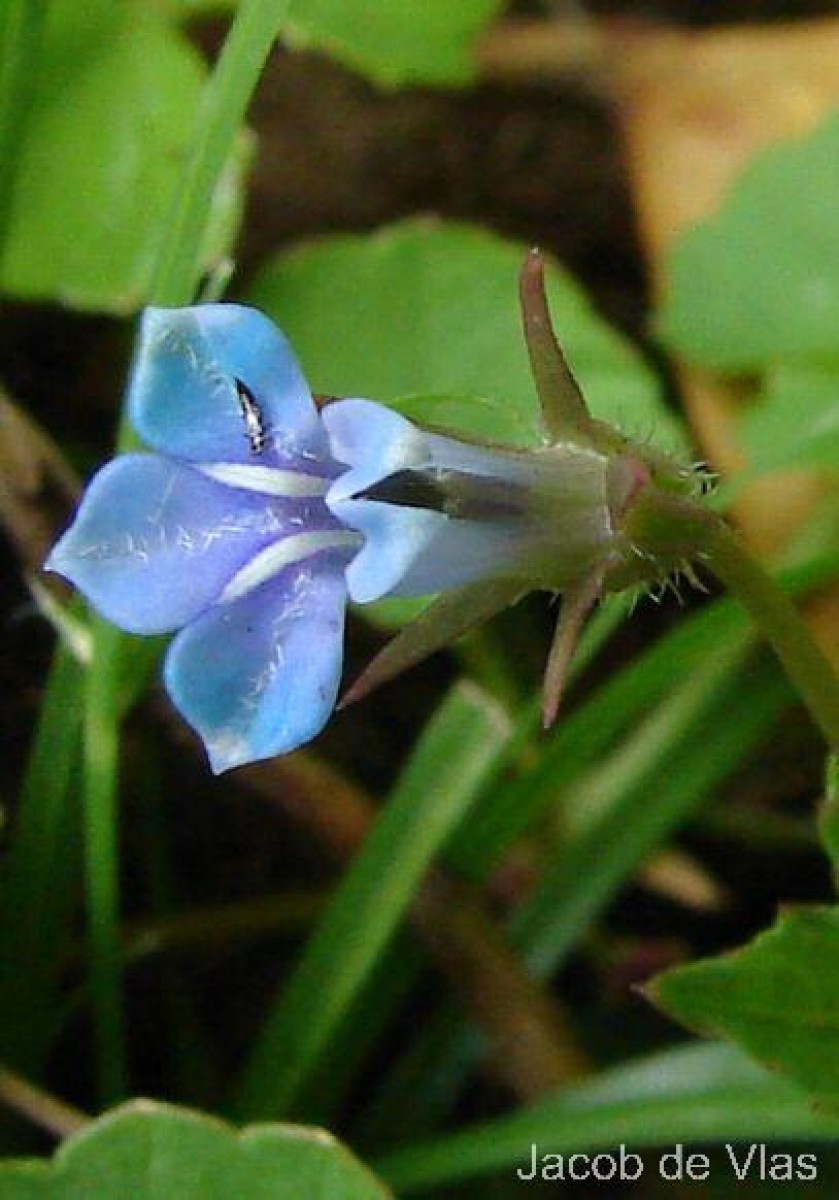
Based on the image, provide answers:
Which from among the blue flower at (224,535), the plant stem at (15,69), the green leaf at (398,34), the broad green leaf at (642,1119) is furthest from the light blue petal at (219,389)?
the green leaf at (398,34)

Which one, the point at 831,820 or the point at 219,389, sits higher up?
the point at 219,389

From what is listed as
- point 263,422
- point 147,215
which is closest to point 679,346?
point 147,215

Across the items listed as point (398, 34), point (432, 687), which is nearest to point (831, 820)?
point (432, 687)

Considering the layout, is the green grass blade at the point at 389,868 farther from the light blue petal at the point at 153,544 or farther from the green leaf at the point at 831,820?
the light blue petal at the point at 153,544

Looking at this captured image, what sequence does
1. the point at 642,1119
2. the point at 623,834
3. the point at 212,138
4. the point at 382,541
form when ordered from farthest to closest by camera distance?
the point at 623,834 < the point at 642,1119 < the point at 212,138 < the point at 382,541

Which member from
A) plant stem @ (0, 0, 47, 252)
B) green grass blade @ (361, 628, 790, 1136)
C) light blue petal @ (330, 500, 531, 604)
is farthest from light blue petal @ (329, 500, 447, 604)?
green grass blade @ (361, 628, 790, 1136)

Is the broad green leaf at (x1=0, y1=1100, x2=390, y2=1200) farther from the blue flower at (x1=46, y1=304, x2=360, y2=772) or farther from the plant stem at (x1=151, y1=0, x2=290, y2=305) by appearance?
the plant stem at (x1=151, y1=0, x2=290, y2=305)

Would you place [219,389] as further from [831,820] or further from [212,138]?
[831,820]
